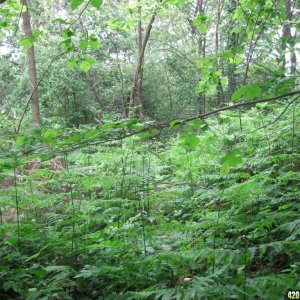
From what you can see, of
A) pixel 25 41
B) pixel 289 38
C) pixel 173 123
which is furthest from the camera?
pixel 289 38

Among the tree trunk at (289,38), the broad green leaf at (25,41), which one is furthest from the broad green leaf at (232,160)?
the tree trunk at (289,38)

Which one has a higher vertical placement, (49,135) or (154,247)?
(49,135)

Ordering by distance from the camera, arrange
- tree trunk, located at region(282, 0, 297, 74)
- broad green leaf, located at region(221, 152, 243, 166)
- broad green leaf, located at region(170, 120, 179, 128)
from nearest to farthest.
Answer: broad green leaf, located at region(221, 152, 243, 166), broad green leaf, located at region(170, 120, 179, 128), tree trunk, located at region(282, 0, 297, 74)

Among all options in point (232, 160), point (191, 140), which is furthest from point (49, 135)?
point (232, 160)

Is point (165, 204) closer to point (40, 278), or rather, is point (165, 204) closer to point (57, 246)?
point (57, 246)

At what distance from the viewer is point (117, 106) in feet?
54.3

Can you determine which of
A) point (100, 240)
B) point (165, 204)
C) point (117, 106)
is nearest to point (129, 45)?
point (117, 106)

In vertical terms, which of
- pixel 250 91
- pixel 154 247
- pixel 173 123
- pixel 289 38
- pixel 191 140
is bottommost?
pixel 154 247

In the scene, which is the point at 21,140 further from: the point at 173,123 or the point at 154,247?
the point at 154,247

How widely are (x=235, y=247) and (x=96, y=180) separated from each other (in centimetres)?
155

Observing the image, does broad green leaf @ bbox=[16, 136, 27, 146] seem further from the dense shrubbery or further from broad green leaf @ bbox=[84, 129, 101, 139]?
broad green leaf @ bbox=[84, 129, 101, 139]

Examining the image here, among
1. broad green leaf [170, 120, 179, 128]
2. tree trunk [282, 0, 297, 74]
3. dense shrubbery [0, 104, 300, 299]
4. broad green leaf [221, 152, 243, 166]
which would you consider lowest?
dense shrubbery [0, 104, 300, 299]

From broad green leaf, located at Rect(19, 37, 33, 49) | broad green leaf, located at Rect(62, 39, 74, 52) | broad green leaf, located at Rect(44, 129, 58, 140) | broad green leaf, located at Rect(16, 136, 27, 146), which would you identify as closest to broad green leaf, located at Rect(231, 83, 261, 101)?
broad green leaf, located at Rect(44, 129, 58, 140)

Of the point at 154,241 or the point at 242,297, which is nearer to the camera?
the point at 242,297
